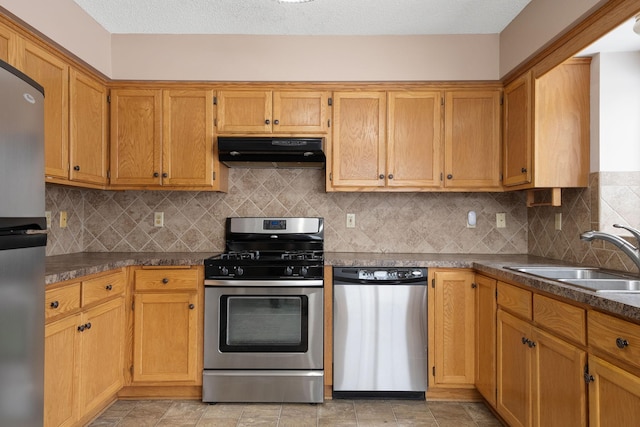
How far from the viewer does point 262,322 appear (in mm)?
2707

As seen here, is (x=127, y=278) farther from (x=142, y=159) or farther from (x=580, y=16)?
(x=580, y=16)

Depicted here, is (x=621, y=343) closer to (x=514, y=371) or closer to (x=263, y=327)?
(x=514, y=371)

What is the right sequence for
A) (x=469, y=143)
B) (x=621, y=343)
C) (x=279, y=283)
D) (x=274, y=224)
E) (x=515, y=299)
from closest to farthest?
(x=621, y=343)
(x=515, y=299)
(x=279, y=283)
(x=469, y=143)
(x=274, y=224)

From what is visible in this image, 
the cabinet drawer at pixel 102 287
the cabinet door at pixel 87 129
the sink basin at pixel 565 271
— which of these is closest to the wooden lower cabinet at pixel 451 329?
the sink basin at pixel 565 271

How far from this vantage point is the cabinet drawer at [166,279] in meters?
2.73

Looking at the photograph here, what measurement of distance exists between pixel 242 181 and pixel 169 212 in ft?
2.02

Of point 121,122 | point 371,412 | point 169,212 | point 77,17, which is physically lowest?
point 371,412

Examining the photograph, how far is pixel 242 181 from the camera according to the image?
3.29 metres

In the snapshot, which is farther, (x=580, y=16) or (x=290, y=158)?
(x=290, y=158)

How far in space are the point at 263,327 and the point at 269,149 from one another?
1.17 meters

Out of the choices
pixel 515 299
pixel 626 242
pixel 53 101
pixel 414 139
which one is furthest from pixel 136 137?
pixel 626 242

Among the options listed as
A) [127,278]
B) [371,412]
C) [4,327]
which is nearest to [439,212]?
[371,412]

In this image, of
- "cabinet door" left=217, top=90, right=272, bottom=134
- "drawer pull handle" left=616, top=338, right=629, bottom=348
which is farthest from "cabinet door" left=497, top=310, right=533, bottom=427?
"cabinet door" left=217, top=90, right=272, bottom=134

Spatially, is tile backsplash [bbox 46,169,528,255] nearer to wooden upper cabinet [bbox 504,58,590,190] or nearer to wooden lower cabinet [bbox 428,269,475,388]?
wooden lower cabinet [bbox 428,269,475,388]
